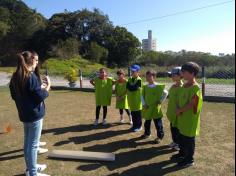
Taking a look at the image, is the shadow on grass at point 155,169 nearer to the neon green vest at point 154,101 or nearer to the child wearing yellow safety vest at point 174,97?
the child wearing yellow safety vest at point 174,97

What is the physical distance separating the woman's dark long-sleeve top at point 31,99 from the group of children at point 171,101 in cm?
198

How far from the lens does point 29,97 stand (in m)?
4.28

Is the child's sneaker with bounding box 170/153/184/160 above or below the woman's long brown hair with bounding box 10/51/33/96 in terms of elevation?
below

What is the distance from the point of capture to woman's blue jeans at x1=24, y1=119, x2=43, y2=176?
445 centimetres

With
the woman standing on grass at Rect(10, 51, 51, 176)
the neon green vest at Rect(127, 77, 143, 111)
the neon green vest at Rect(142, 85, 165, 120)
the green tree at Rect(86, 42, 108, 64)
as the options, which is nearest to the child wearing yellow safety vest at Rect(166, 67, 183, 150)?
the neon green vest at Rect(142, 85, 165, 120)

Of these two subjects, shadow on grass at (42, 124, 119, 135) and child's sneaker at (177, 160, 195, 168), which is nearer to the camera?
child's sneaker at (177, 160, 195, 168)

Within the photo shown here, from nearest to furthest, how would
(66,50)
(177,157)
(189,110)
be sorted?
(189,110), (177,157), (66,50)

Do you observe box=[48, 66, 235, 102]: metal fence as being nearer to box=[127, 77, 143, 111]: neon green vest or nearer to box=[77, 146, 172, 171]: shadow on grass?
box=[127, 77, 143, 111]: neon green vest

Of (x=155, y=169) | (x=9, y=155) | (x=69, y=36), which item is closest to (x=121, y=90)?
(x=9, y=155)

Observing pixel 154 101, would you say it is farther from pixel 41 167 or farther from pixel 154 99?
pixel 41 167

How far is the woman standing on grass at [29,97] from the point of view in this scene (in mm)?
4195

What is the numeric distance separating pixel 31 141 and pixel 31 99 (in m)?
0.59

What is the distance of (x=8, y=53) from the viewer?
55.6m

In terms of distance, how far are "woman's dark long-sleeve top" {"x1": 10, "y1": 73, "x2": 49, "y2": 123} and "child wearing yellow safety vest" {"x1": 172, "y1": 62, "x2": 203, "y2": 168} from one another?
197 centimetres
